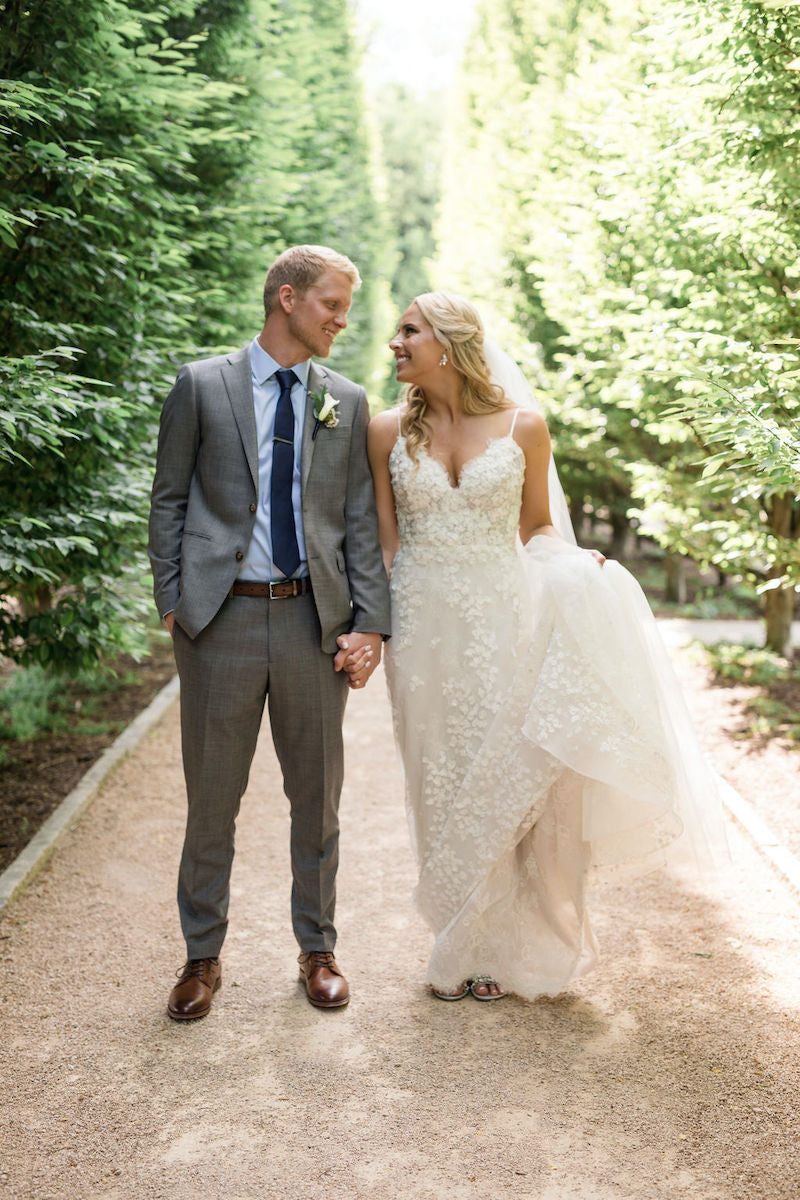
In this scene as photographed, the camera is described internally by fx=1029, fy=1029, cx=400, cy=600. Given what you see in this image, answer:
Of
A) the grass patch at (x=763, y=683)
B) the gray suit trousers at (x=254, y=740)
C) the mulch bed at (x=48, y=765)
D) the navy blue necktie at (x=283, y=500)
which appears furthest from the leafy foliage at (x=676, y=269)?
the mulch bed at (x=48, y=765)

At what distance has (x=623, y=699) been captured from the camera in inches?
130

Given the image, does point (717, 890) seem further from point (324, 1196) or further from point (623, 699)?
point (324, 1196)

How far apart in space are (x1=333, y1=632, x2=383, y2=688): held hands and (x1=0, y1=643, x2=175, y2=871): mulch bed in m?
2.32

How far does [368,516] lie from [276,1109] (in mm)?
1843

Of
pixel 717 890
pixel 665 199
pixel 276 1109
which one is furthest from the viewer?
pixel 665 199

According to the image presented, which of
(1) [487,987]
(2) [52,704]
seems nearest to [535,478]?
(1) [487,987]

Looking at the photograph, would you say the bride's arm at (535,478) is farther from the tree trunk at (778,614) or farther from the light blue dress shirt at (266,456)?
the tree trunk at (778,614)

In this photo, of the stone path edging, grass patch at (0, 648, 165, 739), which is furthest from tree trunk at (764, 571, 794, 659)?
grass patch at (0, 648, 165, 739)

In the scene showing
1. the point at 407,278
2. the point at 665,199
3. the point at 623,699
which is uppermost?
the point at 407,278

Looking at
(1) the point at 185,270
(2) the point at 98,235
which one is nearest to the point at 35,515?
(2) the point at 98,235

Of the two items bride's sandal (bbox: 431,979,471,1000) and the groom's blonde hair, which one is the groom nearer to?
the groom's blonde hair

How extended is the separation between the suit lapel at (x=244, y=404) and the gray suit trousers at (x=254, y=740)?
0.46 m

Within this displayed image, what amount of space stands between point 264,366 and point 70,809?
3014 mm

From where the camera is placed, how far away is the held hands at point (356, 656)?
11.2ft
